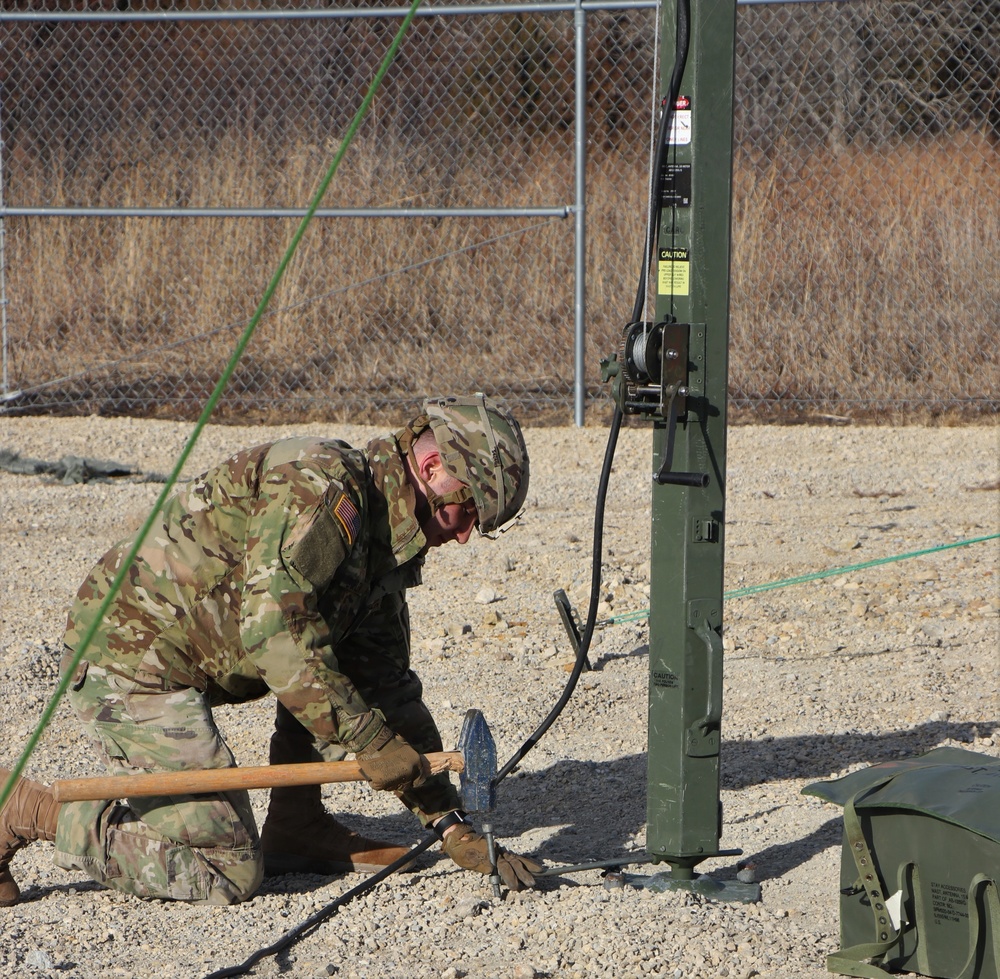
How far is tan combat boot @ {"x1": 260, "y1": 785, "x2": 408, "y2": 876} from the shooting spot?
150 inches

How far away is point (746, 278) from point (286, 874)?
6880 mm

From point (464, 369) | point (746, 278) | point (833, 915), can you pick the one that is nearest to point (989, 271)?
point (746, 278)

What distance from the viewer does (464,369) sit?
10.0 metres

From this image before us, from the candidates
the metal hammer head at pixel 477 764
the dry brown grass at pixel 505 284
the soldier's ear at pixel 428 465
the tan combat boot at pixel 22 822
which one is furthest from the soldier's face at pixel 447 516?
the dry brown grass at pixel 505 284

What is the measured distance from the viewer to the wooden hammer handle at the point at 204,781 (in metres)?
3.21

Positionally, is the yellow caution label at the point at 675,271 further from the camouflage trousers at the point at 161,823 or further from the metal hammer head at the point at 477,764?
the camouflage trousers at the point at 161,823

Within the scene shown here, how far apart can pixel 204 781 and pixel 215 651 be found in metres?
0.42

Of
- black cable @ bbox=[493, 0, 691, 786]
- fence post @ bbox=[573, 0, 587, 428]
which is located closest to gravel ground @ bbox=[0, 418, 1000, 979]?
black cable @ bbox=[493, 0, 691, 786]

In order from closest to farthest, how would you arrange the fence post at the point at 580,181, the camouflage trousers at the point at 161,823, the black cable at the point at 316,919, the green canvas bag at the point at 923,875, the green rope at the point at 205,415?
the green rope at the point at 205,415, the green canvas bag at the point at 923,875, the black cable at the point at 316,919, the camouflage trousers at the point at 161,823, the fence post at the point at 580,181

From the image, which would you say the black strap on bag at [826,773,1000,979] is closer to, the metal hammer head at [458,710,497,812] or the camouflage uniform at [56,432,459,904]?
the metal hammer head at [458,710,497,812]

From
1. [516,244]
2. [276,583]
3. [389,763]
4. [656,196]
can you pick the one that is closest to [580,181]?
[516,244]

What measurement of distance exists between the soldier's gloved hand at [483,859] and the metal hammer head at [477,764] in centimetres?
22

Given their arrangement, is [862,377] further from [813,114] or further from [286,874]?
[286,874]

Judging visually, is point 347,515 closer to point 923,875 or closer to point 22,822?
point 22,822
